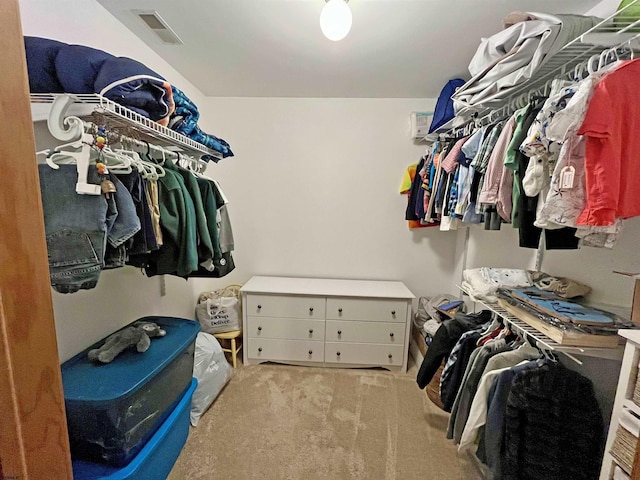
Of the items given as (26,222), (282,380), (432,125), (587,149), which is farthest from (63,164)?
(432,125)

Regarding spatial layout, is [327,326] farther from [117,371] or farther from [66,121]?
[66,121]

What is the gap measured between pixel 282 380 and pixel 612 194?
2216mm

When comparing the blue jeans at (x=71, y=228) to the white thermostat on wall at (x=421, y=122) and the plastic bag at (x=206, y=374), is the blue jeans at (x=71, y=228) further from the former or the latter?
the white thermostat on wall at (x=421, y=122)

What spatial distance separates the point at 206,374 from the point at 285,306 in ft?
2.47

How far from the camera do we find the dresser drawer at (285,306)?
2412 millimetres

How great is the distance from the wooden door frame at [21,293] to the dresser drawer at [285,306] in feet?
6.20

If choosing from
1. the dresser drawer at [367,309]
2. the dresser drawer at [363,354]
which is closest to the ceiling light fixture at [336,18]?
the dresser drawer at [367,309]

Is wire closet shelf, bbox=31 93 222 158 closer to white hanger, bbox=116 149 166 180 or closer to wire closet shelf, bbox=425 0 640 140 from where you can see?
white hanger, bbox=116 149 166 180

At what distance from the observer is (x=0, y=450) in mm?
458

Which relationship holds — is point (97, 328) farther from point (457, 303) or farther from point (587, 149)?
point (457, 303)

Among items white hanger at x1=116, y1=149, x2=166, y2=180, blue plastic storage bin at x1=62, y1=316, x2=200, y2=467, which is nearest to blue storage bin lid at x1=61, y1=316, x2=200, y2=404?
blue plastic storage bin at x1=62, y1=316, x2=200, y2=467

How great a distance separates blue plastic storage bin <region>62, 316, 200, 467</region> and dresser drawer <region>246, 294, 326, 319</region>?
0.96 m

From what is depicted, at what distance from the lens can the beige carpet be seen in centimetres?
154

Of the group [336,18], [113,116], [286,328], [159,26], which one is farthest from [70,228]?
[286,328]
